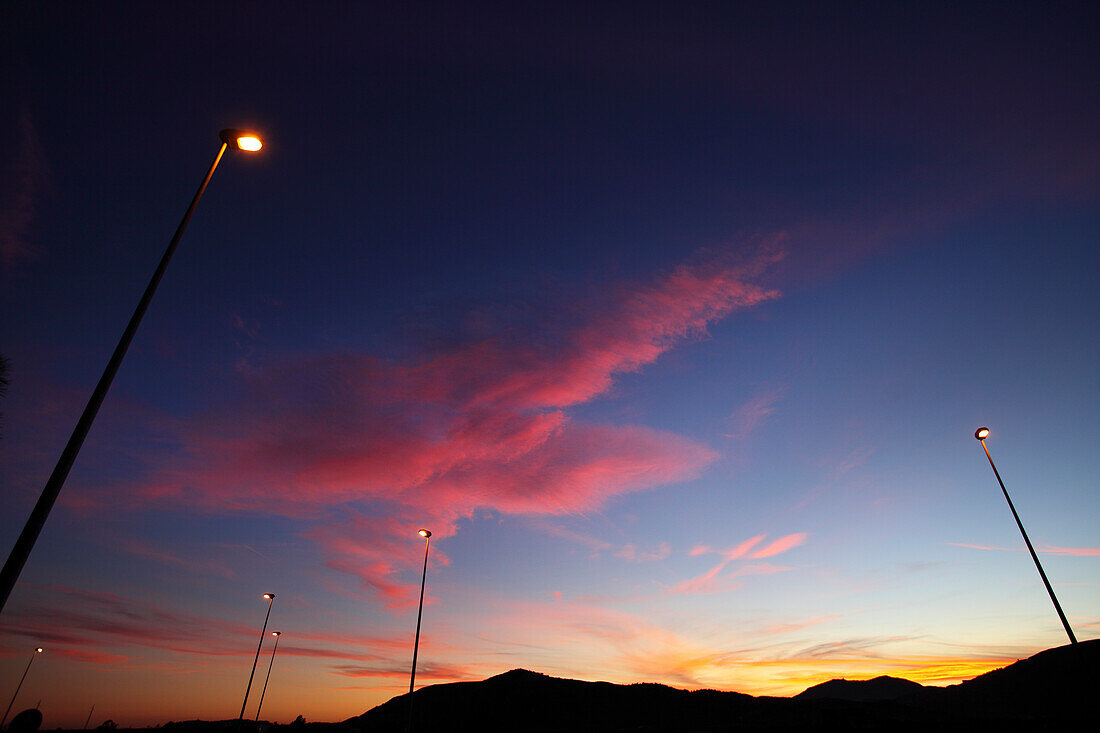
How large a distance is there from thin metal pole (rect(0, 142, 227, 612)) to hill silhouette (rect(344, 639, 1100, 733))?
32950 mm

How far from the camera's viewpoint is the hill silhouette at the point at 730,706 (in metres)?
38.5

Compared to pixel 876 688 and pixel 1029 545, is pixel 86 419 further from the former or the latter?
pixel 876 688

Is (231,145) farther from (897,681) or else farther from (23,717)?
(897,681)

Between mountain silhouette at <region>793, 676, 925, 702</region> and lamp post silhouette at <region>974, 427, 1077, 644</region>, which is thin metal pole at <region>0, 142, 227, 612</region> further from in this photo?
mountain silhouette at <region>793, 676, 925, 702</region>

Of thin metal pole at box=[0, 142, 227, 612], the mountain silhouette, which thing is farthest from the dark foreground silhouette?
the mountain silhouette

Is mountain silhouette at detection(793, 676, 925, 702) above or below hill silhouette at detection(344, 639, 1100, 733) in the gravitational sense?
above

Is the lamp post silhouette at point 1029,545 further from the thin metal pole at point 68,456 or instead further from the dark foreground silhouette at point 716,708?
the thin metal pole at point 68,456

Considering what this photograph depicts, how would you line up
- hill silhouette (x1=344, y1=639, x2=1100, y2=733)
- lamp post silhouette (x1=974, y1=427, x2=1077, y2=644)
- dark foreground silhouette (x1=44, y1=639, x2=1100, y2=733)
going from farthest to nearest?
1. hill silhouette (x1=344, y1=639, x2=1100, y2=733)
2. dark foreground silhouette (x1=44, y1=639, x2=1100, y2=733)
3. lamp post silhouette (x1=974, y1=427, x2=1077, y2=644)

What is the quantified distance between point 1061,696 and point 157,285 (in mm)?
Result: 80565

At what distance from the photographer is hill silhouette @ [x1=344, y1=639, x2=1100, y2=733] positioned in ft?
126

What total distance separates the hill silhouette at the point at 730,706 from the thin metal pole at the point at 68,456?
3295 centimetres

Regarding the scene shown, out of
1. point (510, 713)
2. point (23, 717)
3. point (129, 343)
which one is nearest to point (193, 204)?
point (129, 343)

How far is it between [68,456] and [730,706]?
8811cm

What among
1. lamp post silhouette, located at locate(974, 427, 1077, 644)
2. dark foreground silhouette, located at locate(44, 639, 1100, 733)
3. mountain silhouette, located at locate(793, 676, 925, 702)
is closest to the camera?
lamp post silhouette, located at locate(974, 427, 1077, 644)
